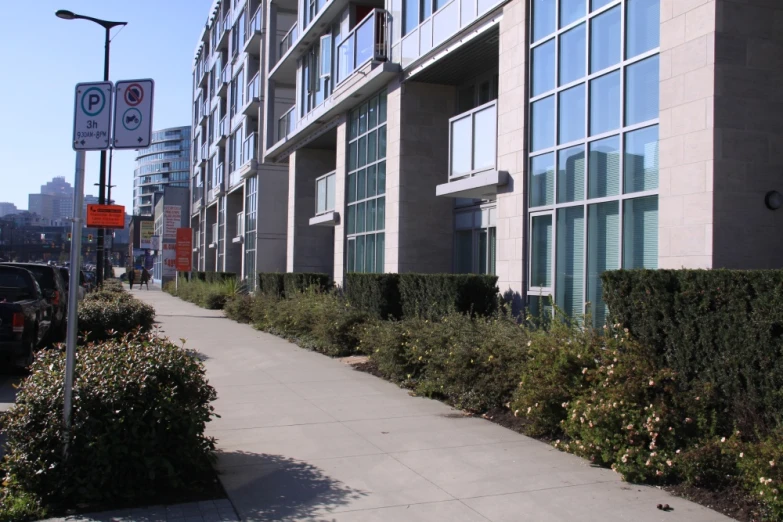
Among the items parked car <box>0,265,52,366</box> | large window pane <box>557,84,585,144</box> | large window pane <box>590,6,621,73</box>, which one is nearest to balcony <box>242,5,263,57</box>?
parked car <box>0,265,52,366</box>

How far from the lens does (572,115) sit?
10766 mm

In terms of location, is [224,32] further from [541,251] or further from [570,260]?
[570,260]

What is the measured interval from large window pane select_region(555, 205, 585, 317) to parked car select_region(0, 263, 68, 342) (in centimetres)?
Answer: 951

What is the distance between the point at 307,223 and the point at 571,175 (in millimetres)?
17000

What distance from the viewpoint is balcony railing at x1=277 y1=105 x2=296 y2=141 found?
27.1 meters

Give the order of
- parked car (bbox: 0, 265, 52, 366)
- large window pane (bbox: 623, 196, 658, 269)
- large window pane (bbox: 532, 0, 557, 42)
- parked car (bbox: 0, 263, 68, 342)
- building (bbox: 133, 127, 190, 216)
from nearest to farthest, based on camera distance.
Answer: large window pane (bbox: 623, 196, 658, 269)
parked car (bbox: 0, 265, 52, 366)
large window pane (bbox: 532, 0, 557, 42)
parked car (bbox: 0, 263, 68, 342)
building (bbox: 133, 127, 190, 216)

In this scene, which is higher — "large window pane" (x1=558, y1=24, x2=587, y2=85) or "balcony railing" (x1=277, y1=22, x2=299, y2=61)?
"balcony railing" (x1=277, y1=22, x2=299, y2=61)

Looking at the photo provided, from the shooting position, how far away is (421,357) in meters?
10.1

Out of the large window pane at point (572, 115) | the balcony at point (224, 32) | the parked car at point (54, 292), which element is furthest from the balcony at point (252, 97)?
the large window pane at point (572, 115)

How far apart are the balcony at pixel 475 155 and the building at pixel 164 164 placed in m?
159

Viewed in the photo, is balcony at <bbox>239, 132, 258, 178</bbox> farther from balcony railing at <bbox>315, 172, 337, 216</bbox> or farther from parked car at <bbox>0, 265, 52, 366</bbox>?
parked car at <bbox>0, 265, 52, 366</bbox>

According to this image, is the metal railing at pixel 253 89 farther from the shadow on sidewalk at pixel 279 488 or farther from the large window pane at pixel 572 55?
the shadow on sidewalk at pixel 279 488

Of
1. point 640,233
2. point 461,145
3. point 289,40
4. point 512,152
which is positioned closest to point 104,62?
point 289,40

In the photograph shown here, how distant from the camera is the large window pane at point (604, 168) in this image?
9.78 metres
